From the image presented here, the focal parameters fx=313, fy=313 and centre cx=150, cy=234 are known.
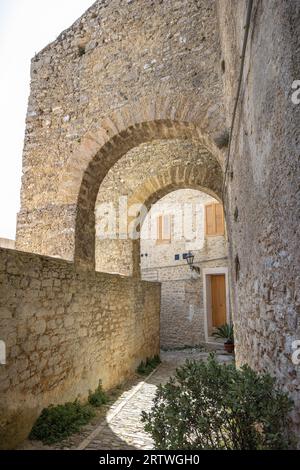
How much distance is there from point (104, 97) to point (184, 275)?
25.8ft

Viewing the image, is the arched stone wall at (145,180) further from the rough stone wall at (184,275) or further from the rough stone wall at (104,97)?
the rough stone wall at (184,275)

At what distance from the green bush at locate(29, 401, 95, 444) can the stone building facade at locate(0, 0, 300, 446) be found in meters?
0.18

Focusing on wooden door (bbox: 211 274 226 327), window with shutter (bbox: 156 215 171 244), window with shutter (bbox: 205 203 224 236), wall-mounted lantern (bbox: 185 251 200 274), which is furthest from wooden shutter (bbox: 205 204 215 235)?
wooden door (bbox: 211 274 226 327)

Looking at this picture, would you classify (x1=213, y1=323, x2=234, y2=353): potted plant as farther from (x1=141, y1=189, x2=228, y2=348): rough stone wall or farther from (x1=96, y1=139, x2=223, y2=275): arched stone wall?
(x1=96, y1=139, x2=223, y2=275): arched stone wall

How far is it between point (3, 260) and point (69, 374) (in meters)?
2.07

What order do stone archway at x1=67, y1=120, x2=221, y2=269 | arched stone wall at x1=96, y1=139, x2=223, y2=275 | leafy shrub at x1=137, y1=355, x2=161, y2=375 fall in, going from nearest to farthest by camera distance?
stone archway at x1=67, y1=120, x2=221, y2=269, leafy shrub at x1=137, y1=355, x2=161, y2=375, arched stone wall at x1=96, y1=139, x2=223, y2=275

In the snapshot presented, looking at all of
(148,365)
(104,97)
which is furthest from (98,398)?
(104,97)

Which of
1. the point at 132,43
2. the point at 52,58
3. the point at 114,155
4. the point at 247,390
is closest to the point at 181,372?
the point at 247,390

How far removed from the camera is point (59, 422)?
374 cm

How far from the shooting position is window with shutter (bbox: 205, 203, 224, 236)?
11762 millimetres

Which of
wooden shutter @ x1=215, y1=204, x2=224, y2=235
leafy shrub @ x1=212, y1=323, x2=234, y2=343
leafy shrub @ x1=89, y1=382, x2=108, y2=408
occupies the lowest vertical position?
leafy shrub @ x1=89, y1=382, x2=108, y2=408

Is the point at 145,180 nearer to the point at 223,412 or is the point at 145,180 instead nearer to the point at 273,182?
the point at 273,182

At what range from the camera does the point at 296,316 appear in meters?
1.78

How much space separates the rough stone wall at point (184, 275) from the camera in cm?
1184
